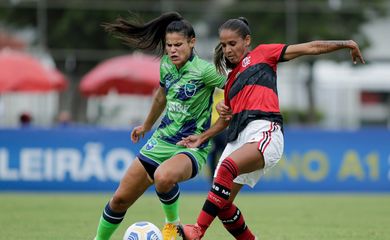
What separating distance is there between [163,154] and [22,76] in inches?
540

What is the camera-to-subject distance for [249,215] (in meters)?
13.7

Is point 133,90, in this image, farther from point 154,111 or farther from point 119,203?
point 119,203

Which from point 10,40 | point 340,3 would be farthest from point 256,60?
point 10,40

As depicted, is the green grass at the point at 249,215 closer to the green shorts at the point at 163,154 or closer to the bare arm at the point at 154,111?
the bare arm at the point at 154,111

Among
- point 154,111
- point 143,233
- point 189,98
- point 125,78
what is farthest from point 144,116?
point 143,233

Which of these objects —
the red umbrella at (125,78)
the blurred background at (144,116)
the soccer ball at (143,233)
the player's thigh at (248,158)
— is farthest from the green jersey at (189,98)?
the red umbrella at (125,78)

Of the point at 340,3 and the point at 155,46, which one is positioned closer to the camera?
the point at 155,46

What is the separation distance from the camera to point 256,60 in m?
8.72

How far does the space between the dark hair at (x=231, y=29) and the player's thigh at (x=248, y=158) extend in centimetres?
93

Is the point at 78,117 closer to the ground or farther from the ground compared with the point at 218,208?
closer to the ground

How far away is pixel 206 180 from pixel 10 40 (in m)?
15.3

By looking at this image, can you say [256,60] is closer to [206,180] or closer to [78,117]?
[206,180]

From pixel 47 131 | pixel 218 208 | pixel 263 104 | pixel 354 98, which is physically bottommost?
pixel 354 98

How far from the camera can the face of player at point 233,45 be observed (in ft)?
28.2
